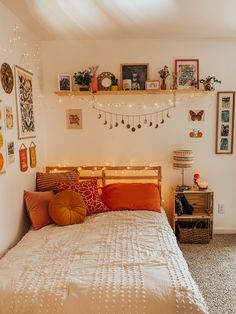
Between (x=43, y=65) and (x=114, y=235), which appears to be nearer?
(x=114, y=235)

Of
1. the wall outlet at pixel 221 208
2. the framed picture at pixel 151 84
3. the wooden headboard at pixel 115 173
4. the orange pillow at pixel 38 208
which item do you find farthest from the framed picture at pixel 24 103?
the wall outlet at pixel 221 208

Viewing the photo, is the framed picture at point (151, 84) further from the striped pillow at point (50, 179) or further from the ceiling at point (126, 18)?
the striped pillow at point (50, 179)

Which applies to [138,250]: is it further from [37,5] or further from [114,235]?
[37,5]

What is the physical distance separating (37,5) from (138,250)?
2.17m

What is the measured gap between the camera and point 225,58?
344 centimetres

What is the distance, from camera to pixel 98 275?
1757mm

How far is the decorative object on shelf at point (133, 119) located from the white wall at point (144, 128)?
7cm

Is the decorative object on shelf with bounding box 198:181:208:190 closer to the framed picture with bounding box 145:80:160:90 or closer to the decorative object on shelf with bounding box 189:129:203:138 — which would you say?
the decorative object on shelf with bounding box 189:129:203:138

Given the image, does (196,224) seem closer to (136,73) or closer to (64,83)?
(136,73)

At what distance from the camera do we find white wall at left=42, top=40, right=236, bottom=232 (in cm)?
345

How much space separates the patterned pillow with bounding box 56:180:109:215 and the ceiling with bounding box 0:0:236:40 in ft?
5.47

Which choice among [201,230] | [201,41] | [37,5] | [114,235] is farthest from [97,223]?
[201,41]

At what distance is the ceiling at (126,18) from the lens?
7.86 ft

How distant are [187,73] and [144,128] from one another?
841mm
